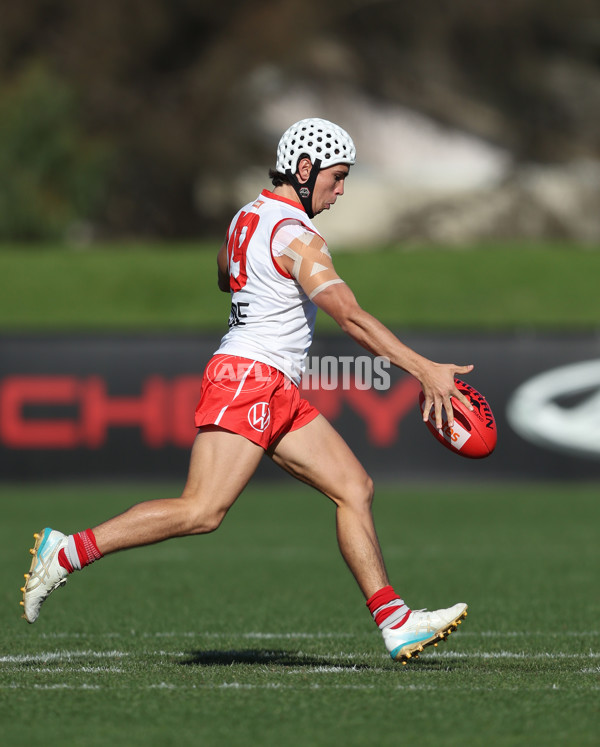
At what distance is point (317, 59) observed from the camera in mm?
32375

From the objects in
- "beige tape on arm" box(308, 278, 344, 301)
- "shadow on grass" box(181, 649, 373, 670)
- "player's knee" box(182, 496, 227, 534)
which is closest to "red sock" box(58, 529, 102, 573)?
"player's knee" box(182, 496, 227, 534)

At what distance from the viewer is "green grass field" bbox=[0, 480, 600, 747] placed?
4.69m

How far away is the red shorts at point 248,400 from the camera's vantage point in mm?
5848

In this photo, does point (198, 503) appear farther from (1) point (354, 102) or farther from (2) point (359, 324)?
(1) point (354, 102)

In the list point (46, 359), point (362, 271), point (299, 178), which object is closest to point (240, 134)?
point (362, 271)

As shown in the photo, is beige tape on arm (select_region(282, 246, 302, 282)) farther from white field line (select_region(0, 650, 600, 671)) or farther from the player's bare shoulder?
white field line (select_region(0, 650, 600, 671))

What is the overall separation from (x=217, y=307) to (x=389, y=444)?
17.2 feet

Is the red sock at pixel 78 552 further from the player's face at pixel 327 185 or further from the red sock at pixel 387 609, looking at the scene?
the player's face at pixel 327 185

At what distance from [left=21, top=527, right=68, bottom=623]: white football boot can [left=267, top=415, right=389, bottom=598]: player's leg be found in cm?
103

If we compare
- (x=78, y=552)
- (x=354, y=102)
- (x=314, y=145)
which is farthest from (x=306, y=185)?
(x=354, y=102)

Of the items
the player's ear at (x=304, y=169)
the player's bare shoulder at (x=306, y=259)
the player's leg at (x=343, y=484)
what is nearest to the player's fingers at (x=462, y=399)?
the player's leg at (x=343, y=484)

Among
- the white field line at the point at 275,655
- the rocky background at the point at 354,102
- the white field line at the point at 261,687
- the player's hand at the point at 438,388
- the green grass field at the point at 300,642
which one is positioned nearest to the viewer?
the green grass field at the point at 300,642

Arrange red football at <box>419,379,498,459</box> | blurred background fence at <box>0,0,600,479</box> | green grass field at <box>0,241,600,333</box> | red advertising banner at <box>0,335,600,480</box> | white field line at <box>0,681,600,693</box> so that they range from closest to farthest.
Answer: white field line at <box>0,681,600,693</box>
red football at <box>419,379,498,459</box>
red advertising banner at <box>0,335,600,480</box>
green grass field at <box>0,241,600,333</box>
blurred background fence at <box>0,0,600,479</box>

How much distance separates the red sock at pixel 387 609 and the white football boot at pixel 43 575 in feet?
4.35
